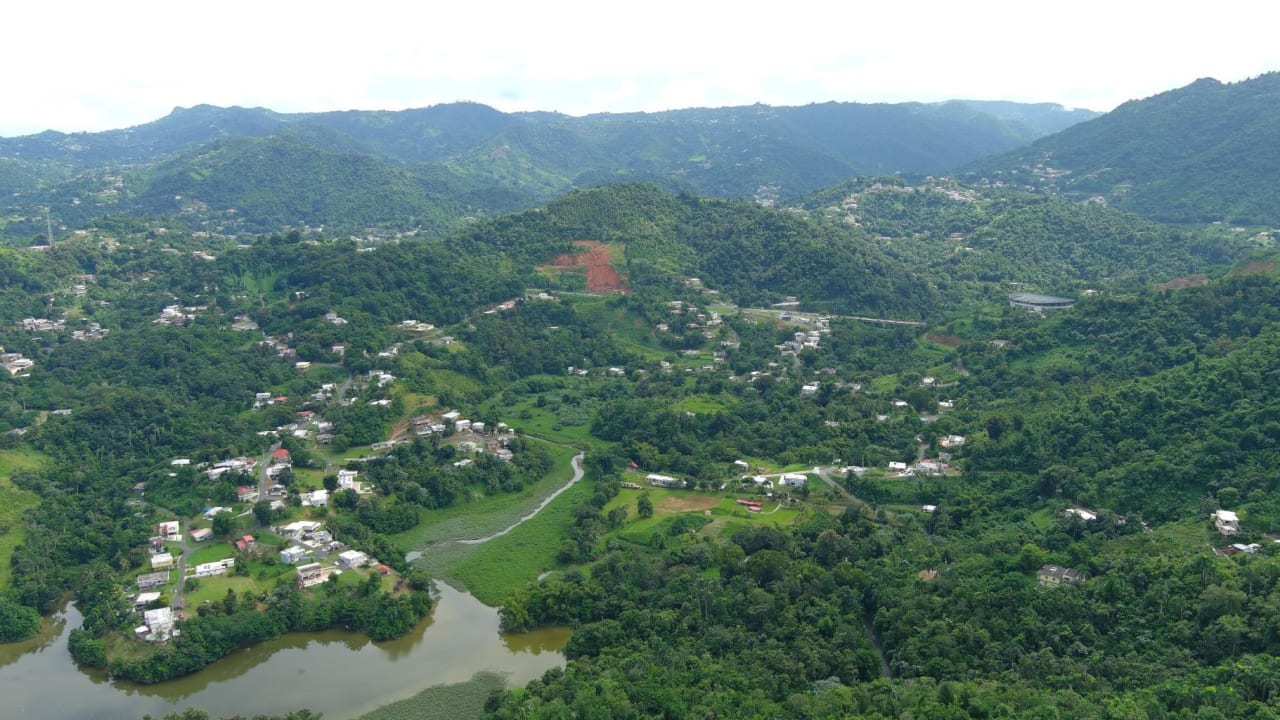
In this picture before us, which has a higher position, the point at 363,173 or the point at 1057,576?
the point at 363,173

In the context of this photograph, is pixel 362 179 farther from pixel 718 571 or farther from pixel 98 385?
pixel 718 571

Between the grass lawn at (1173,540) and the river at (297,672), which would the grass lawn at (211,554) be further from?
the grass lawn at (1173,540)

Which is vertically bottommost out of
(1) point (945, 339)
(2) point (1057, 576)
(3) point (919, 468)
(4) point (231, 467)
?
(4) point (231, 467)

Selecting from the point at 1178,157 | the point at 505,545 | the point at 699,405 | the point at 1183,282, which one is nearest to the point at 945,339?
the point at 1183,282

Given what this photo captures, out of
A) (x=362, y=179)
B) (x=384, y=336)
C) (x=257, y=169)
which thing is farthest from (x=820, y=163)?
(x=384, y=336)

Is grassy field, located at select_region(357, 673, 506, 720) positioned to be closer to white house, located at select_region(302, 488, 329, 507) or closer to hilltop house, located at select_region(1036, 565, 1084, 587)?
white house, located at select_region(302, 488, 329, 507)

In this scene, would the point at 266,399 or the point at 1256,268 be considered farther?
the point at 1256,268

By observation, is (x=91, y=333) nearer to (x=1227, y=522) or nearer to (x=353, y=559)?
(x=353, y=559)
